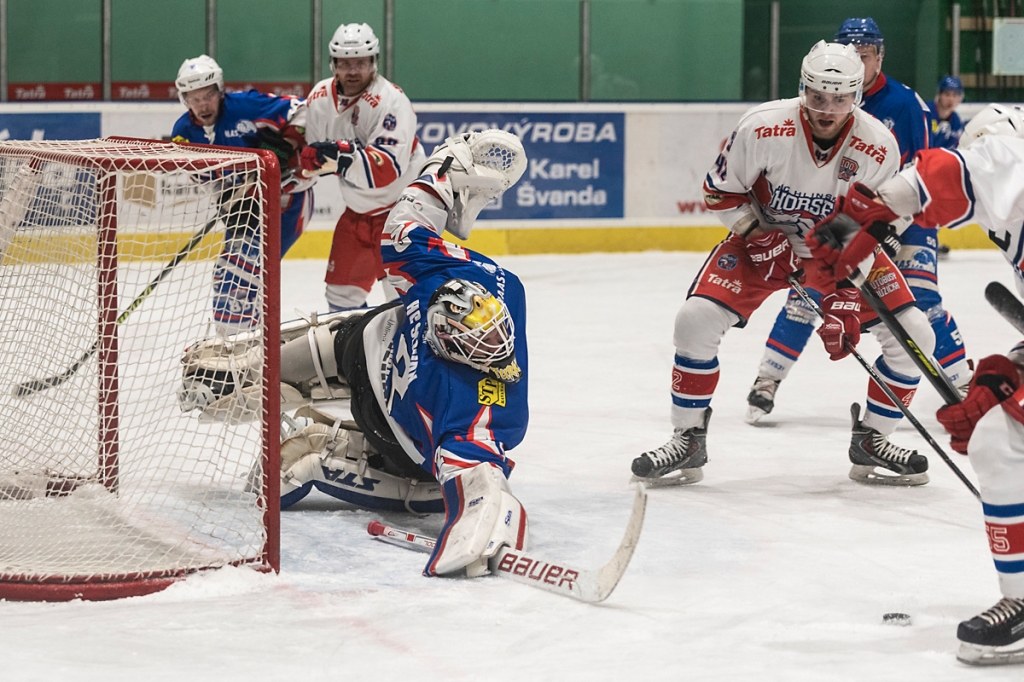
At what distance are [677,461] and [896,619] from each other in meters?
1.19

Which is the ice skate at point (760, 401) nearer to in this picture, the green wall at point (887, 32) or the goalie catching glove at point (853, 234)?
the goalie catching glove at point (853, 234)

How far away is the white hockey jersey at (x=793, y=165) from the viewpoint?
3.49 m

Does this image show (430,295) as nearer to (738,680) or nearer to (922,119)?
(738,680)

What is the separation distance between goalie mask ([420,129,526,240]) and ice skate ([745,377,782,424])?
148 cm

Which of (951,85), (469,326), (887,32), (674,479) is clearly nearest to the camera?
(469,326)

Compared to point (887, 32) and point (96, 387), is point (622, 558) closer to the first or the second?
point (96, 387)

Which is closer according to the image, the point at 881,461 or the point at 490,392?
the point at 490,392

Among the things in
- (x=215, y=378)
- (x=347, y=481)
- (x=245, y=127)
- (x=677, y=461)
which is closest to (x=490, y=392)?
(x=347, y=481)

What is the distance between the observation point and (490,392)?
3.00 m

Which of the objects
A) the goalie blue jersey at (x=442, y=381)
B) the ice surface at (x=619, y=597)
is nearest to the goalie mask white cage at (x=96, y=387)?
the ice surface at (x=619, y=597)

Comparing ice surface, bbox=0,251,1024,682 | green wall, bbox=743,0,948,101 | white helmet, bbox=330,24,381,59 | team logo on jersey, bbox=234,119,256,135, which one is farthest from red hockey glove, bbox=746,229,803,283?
green wall, bbox=743,0,948,101

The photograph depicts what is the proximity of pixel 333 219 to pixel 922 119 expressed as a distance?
4327 mm

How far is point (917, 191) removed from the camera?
2250 mm

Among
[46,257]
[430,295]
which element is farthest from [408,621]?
[46,257]
